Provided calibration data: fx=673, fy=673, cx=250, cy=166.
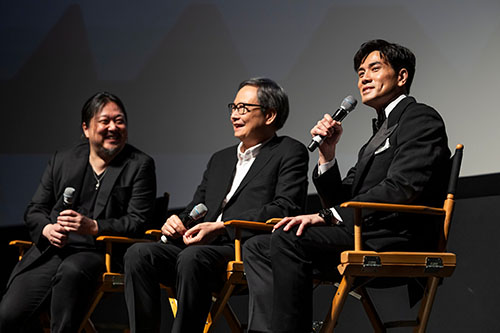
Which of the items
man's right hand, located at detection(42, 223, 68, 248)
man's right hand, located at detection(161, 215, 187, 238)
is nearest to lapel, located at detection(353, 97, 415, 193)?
man's right hand, located at detection(161, 215, 187, 238)

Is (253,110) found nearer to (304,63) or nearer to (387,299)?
(304,63)

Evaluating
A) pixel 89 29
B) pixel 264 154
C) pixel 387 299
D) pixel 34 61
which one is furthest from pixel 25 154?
pixel 387 299

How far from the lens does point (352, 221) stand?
250cm

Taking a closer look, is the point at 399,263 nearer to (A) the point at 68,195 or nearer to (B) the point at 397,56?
(B) the point at 397,56

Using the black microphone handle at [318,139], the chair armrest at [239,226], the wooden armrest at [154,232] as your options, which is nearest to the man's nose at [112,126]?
the wooden armrest at [154,232]

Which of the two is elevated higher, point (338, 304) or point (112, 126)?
point (112, 126)

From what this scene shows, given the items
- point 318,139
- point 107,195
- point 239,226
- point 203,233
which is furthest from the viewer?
point 107,195

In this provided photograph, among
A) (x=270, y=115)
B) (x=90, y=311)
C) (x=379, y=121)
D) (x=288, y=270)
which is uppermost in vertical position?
(x=270, y=115)

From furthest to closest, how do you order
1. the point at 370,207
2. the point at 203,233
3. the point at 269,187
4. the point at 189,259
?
the point at 269,187 → the point at 203,233 → the point at 189,259 → the point at 370,207

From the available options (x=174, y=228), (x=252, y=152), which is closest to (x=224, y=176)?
(x=252, y=152)

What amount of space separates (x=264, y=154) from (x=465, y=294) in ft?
4.34

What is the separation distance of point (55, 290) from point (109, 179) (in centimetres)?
65

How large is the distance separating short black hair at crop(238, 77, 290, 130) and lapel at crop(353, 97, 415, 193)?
66 cm

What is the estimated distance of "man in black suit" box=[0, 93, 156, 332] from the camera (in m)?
3.19
